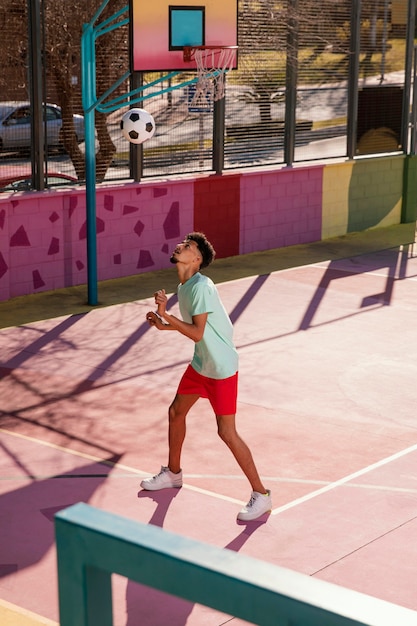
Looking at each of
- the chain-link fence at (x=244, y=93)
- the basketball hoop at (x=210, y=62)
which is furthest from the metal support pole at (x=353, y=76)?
the basketball hoop at (x=210, y=62)

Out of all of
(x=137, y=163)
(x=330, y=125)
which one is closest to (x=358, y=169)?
(x=330, y=125)

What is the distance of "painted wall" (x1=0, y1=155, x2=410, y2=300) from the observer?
48.7 feet

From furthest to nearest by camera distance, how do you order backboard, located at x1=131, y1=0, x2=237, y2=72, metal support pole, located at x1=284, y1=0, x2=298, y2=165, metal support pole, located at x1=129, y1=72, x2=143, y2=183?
1. metal support pole, located at x1=284, y1=0, x2=298, y2=165
2. metal support pole, located at x1=129, y1=72, x2=143, y2=183
3. backboard, located at x1=131, y1=0, x2=237, y2=72

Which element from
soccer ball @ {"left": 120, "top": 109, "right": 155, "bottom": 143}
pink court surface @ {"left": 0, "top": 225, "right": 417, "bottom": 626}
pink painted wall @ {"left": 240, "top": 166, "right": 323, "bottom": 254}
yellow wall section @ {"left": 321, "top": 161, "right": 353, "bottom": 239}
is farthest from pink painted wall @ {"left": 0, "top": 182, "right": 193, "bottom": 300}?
yellow wall section @ {"left": 321, "top": 161, "right": 353, "bottom": 239}

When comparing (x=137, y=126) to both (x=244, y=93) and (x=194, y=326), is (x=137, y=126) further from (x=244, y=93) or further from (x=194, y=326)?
(x=194, y=326)

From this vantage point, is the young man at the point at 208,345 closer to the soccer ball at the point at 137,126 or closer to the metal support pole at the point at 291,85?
the soccer ball at the point at 137,126

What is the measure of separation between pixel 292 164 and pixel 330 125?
4.74 feet

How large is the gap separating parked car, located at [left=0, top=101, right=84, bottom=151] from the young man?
25.7 ft

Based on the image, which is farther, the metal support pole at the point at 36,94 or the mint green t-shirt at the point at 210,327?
the metal support pole at the point at 36,94

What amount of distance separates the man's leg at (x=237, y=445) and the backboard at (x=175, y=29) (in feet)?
25.6

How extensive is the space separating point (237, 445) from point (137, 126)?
820cm

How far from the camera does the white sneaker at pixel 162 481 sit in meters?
7.86

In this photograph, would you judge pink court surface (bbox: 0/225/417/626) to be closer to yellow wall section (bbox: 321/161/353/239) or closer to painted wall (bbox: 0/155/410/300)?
painted wall (bbox: 0/155/410/300)

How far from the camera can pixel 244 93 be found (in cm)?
1781
